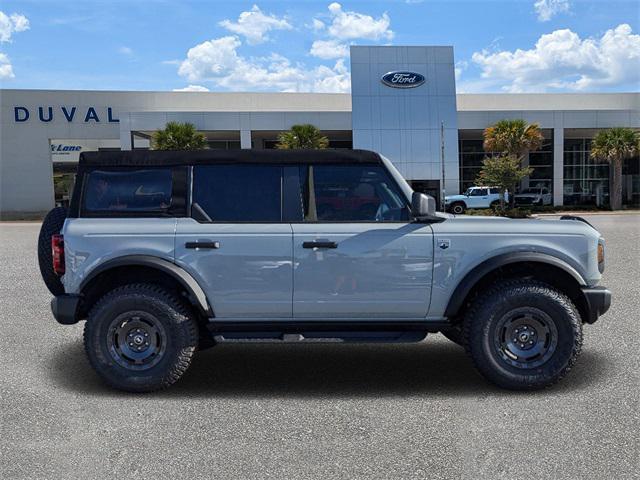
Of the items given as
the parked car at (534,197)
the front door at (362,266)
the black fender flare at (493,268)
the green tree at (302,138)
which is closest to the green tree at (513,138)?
the parked car at (534,197)

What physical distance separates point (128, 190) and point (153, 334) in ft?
3.95

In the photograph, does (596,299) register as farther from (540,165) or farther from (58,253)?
(540,165)

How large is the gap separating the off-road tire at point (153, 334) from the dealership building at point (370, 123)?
31.3 meters

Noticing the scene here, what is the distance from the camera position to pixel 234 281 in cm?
418

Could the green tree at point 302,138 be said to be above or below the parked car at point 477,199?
above

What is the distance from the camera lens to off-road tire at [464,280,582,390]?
13.5 ft

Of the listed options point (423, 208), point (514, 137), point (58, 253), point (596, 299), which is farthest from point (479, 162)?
point (58, 253)

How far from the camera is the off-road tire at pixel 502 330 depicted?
4.11m

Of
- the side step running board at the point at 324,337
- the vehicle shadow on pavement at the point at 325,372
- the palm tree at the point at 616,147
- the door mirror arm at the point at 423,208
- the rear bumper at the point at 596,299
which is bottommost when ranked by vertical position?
the vehicle shadow on pavement at the point at 325,372

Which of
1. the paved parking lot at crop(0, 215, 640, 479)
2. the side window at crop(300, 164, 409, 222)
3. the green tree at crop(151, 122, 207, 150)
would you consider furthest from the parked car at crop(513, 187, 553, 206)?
the side window at crop(300, 164, 409, 222)

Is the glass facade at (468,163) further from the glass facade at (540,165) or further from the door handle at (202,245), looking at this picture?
the door handle at (202,245)

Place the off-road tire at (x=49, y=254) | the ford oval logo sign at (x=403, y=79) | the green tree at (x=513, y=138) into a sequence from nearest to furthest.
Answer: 1. the off-road tire at (x=49, y=254)
2. the green tree at (x=513, y=138)
3. the ford oval logo sign at (x=403, y=79)

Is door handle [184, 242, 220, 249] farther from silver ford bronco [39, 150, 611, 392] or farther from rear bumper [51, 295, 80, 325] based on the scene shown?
rear bumper [51, 295, 80, 325]

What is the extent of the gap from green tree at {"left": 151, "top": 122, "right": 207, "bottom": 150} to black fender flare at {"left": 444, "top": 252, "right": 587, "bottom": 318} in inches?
1142
